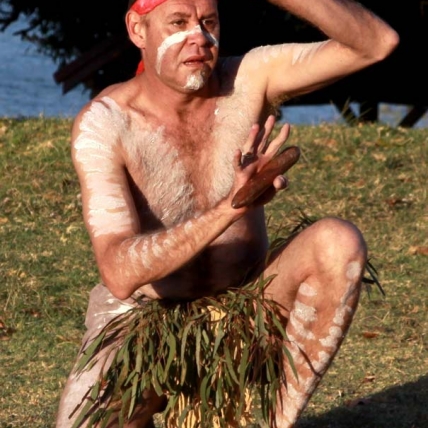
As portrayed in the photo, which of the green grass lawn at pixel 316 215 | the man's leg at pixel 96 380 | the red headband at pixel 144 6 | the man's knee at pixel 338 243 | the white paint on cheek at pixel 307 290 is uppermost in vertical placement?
the red headband at pixel 144 6

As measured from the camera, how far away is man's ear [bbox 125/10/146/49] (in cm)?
447

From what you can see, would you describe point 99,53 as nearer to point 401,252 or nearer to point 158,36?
point 401,252

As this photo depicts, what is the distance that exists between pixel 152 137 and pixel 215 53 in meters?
0.37

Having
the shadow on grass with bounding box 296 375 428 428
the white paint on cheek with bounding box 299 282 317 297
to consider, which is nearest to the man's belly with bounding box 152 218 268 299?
the white paint on cheek with bounding box 299 282 317 297

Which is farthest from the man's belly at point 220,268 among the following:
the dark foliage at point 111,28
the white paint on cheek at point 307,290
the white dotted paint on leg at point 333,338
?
the dark foliage at point 111,28

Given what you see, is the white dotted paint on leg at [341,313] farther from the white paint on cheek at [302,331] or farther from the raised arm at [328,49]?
the raised arm at [328,49]

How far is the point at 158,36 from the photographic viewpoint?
441 cm

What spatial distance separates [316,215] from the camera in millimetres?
8086

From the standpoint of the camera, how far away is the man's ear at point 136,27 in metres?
4.47

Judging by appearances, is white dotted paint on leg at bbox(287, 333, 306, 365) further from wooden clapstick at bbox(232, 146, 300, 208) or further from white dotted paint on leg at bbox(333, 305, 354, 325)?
wooden clapstick at bbox(232, 146, 300, 208)

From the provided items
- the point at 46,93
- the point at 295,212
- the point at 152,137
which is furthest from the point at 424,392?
the point at 46,93

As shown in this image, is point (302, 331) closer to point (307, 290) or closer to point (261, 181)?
point (307, 290)

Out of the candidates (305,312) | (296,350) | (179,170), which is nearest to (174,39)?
(179,170)

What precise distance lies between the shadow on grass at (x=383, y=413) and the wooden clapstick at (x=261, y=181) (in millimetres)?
1590
